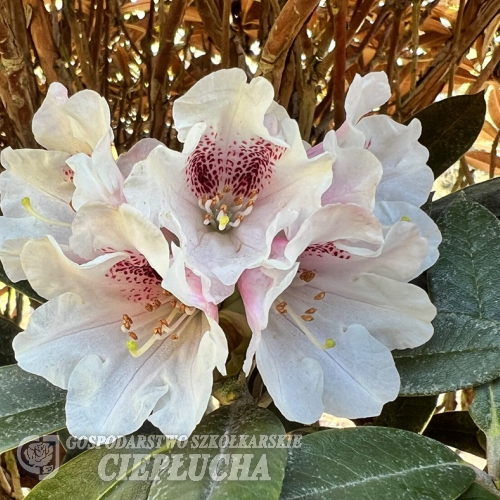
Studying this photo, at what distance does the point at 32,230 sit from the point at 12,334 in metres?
0.23

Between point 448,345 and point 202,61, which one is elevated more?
point 202,61

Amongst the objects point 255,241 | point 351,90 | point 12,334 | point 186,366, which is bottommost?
point 12,334

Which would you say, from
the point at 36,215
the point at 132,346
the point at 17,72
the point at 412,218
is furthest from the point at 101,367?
the point at 17,72

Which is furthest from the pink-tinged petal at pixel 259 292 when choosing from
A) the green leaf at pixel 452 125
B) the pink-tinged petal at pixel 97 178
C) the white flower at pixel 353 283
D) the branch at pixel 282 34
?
the green leaf at pixel 452 125

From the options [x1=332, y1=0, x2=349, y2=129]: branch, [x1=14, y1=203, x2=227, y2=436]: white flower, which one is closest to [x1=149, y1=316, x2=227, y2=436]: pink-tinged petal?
[x1=14, y1=203, x2=227, y2=436]: white flower

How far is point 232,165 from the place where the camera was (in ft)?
1.56

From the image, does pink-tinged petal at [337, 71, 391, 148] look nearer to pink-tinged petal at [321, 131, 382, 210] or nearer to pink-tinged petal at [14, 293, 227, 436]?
pink-tinged petal at [321, 131, 382, 210]

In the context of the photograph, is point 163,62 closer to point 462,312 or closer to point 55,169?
point 55,169

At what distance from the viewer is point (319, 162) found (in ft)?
1.28

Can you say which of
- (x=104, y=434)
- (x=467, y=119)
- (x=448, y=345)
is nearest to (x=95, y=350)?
(x=104, y=434)

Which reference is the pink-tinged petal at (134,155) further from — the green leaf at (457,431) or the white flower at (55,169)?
the green leaf at (457,431)

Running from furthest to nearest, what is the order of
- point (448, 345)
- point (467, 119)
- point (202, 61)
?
point (202, 61) → point (467, 119) → point (448, 345)

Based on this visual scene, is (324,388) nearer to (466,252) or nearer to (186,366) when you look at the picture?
(186,366)

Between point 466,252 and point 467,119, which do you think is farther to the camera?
point 467,119
